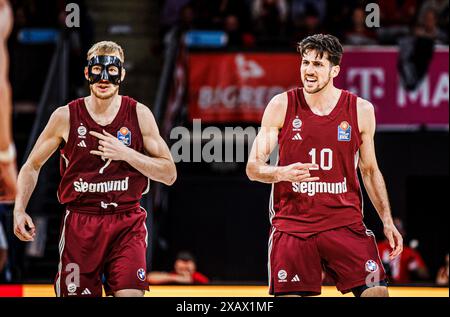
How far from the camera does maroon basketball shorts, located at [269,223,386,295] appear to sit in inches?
263

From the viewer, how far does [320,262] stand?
677 centimetres

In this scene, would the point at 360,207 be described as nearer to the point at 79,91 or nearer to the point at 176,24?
the point at 79,91

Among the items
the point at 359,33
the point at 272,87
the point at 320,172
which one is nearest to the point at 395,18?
the point at 359,33

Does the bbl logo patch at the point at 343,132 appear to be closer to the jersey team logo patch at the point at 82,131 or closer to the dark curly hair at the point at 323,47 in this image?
the dark curly hair at the point at 323,47

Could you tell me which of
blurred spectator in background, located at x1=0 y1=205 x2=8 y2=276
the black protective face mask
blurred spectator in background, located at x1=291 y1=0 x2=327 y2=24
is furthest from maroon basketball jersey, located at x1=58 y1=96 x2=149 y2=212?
blurred spectator in background, located at x1=291 y1=0 x2=327 y2=24

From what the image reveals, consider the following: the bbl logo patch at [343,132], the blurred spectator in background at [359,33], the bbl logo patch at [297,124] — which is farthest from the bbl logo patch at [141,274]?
the blurred spectator in background at [359,33]

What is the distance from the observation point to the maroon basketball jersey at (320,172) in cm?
679

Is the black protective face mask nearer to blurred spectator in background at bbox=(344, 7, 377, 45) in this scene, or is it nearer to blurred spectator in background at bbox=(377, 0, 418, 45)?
blurred spectator in background at bbox=(344, 7, 377, 45)

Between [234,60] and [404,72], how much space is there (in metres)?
2.06

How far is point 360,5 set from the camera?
45.0 feet

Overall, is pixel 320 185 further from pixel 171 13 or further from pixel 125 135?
pixel 171 13

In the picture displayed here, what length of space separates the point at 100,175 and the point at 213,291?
2232mm
